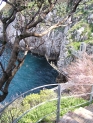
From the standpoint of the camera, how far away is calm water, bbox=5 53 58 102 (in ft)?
81.5

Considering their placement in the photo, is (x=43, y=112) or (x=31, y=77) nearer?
(x=43, y=112)

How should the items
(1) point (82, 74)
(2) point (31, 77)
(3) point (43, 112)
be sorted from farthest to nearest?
(2) point (31, 77) < (1) point (82, 74) < (3) point (43, 112)

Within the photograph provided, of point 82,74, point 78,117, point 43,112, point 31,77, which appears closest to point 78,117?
point 78,117

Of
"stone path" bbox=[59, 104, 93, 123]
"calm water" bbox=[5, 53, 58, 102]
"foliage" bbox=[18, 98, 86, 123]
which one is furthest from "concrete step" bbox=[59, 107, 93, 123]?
"calm water" bbox=[5, 53, 58, 102]

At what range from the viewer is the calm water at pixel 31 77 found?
24839mm

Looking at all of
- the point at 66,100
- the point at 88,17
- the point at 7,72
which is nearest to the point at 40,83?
the point at 88,17

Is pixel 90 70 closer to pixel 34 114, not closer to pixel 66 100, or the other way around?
pixel 66 100

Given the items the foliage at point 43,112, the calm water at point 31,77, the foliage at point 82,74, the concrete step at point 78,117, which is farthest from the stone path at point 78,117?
the calm water at point 31,77

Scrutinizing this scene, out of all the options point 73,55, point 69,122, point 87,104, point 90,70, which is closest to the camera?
point 69,122

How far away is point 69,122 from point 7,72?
176 cm

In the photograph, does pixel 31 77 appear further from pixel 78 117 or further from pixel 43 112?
pixel 78 117

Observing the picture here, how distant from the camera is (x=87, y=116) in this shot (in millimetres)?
4973

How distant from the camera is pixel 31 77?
29016mm

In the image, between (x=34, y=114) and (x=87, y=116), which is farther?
(x=34, y=114)
